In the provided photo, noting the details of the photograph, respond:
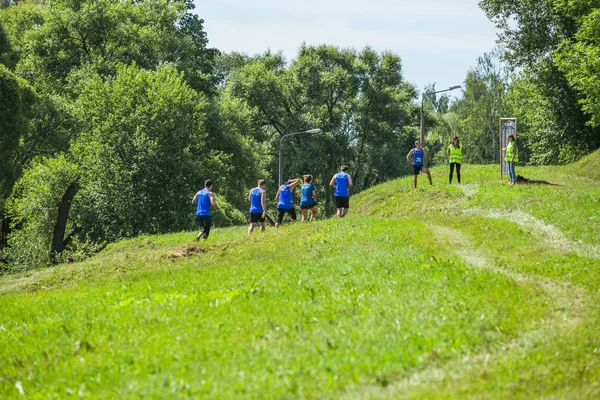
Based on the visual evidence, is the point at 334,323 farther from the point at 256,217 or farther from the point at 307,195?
the point at 307,195

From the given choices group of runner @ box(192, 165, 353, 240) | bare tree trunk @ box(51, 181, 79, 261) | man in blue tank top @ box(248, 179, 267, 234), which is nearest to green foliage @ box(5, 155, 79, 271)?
bare tree trunk @ box(51, 181, 79, 261)

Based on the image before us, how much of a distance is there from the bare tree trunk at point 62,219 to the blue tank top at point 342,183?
23446 mm

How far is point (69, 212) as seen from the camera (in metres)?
48.2

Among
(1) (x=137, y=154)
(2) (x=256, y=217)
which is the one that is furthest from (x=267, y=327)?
(1) (x=137, y=154)

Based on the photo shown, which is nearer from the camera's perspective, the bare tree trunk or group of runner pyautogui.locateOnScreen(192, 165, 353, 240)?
group of runner pyautogui.locateOnScreen(192, 165, 353, 240)

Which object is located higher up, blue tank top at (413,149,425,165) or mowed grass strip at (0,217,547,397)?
blue tank top at (413,149,425,165)

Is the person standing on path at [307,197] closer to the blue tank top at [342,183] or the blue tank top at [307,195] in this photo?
the blue tank top at [307,195]

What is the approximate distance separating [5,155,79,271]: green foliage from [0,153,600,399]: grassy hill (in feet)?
81.4

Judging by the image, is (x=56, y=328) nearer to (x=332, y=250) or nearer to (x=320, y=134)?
(x=332, y=250)

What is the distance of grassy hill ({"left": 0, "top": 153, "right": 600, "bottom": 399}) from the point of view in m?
10.0

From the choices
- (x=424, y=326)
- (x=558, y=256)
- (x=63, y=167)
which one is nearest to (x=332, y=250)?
(x=558, y=256)

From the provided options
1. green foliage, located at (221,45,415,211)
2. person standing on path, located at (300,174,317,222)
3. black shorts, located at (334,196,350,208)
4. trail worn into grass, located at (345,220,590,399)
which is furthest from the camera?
green foliage, located at (221,45,415,211)

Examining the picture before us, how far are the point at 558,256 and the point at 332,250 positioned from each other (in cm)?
608

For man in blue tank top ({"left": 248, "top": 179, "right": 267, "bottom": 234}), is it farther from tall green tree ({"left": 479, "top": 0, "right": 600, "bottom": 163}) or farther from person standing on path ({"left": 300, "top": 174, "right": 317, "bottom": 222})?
tall green tree ({"left": 479, "top": 0, "right": 600, "bottom": 163})
